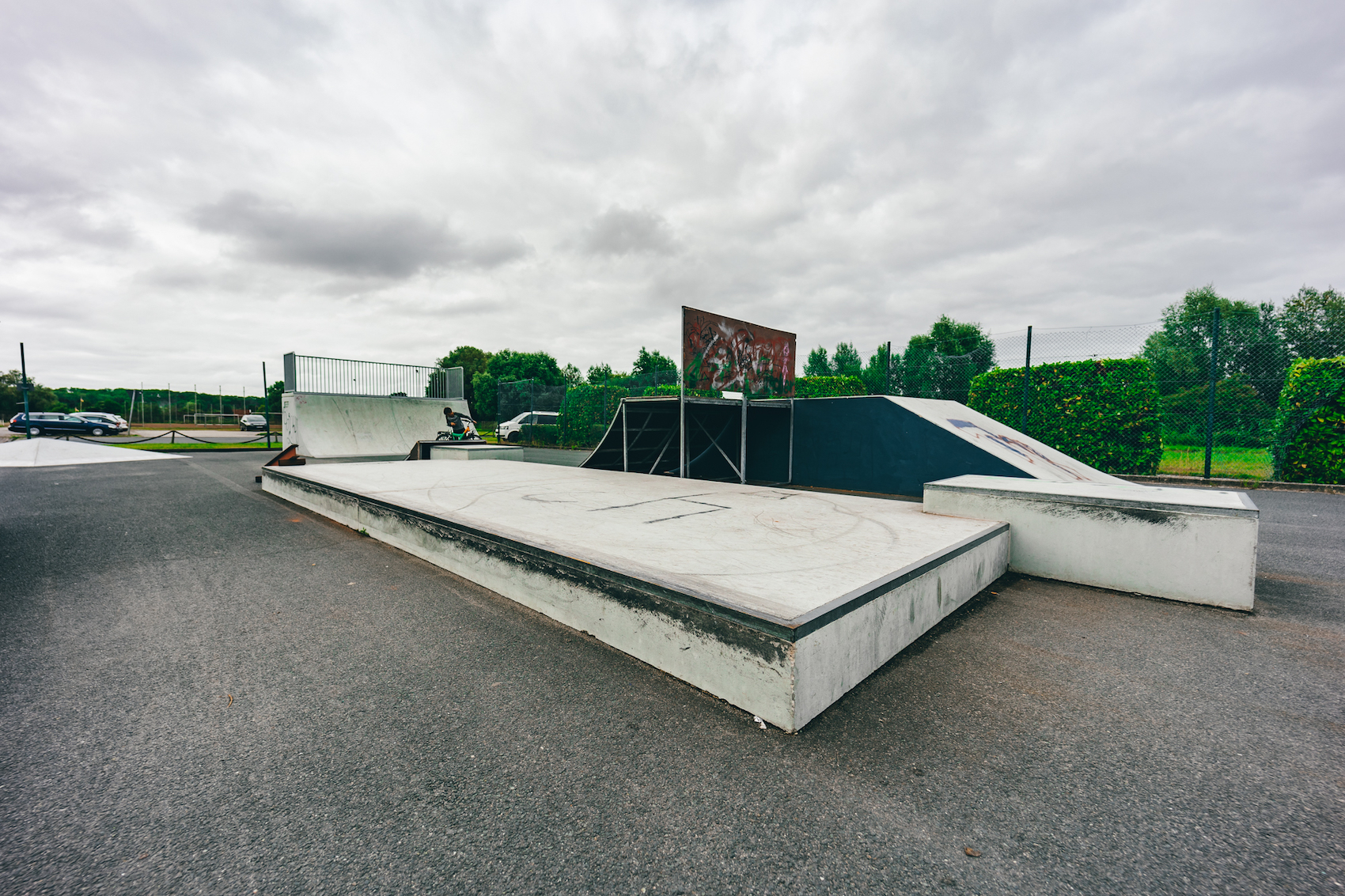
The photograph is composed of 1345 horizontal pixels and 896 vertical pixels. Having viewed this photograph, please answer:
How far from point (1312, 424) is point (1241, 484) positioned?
4.52 feet

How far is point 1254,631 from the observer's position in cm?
315

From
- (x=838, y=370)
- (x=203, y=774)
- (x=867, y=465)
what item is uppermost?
(x=838, y=370)

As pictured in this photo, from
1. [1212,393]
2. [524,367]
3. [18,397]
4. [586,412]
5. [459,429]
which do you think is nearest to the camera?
[1212,393]

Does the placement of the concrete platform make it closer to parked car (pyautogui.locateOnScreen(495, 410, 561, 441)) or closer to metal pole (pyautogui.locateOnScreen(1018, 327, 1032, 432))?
metal pole (pyautogui.locateOnScreen(1018, 327, 1032, 432))

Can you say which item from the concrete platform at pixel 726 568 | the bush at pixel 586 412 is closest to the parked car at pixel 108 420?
the bush at pixel 586 412

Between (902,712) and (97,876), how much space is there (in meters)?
2.68

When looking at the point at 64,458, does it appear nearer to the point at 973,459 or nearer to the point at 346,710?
the point at 346,710

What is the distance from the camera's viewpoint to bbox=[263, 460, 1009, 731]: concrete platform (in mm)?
2209

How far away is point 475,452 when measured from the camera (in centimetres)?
1082

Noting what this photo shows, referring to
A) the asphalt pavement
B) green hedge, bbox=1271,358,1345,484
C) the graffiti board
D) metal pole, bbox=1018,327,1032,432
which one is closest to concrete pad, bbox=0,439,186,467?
the asphalt pavement

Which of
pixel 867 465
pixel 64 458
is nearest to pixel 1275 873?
pixel 867 465

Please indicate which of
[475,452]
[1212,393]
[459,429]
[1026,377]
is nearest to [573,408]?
[459,429]

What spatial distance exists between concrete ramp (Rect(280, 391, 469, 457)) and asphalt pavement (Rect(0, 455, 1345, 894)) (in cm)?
1272

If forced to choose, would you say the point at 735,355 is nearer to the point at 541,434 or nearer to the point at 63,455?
the point at 541,434
